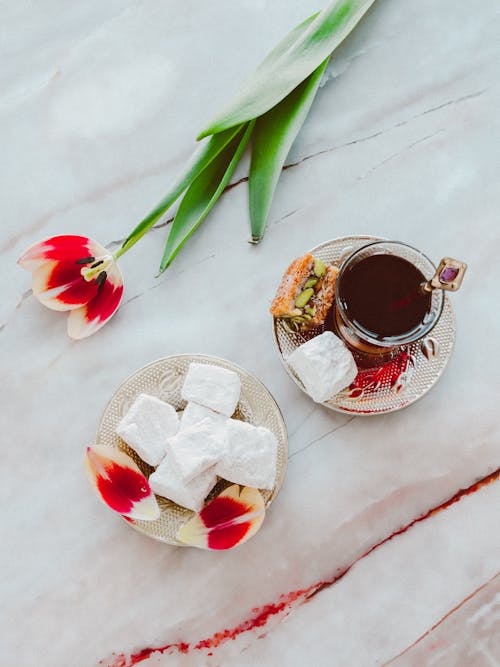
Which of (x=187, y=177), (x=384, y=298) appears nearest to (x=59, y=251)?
(x=187, y=177)

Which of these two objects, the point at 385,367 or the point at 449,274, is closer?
the point at 449,274

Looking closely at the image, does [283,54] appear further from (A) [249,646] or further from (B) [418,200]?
(A) [249,646]

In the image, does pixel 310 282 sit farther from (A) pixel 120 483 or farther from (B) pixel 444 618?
(B) pixel 444 618

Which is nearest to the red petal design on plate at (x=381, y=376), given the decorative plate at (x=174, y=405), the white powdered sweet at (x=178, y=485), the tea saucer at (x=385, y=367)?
the tea saucer at (x=385, y=367)

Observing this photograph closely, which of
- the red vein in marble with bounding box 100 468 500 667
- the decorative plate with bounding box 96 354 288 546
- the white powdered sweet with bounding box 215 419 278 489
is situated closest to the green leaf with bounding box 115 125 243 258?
the decorative plate with bounding box 96 354 288 546

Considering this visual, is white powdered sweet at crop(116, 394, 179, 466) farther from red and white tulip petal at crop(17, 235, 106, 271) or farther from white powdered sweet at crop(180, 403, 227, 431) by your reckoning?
red and white tulip petal at crop(17, 235, 106, 271)

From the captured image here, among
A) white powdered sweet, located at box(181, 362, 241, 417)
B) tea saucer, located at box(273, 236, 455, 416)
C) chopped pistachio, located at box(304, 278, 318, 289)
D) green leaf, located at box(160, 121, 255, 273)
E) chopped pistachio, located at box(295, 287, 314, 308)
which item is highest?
green leaf, located at box(160, 121, 255, 273)

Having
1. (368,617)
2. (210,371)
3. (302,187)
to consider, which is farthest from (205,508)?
(302,187)
